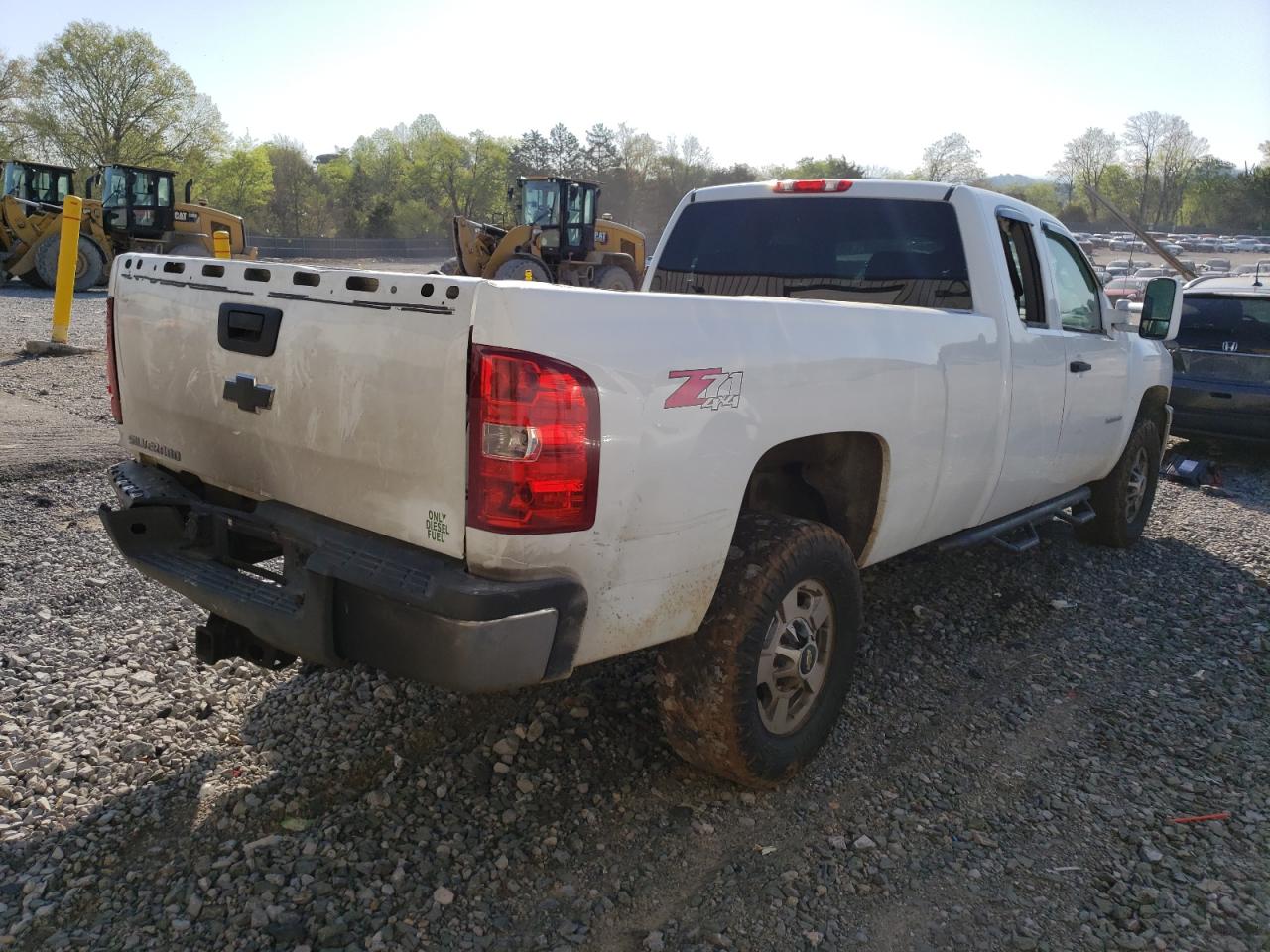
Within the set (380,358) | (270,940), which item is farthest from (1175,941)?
(380,358)

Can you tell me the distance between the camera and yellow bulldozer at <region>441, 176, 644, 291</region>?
19953mm

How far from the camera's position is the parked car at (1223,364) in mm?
8656

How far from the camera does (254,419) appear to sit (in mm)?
2887

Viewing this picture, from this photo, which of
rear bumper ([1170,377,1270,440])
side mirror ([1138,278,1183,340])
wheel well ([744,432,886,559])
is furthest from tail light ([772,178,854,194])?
rear bumper ([1170,377,1270,440])

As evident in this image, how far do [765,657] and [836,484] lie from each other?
0.82 metres

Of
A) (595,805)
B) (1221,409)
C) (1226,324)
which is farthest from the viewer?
(1226,324)

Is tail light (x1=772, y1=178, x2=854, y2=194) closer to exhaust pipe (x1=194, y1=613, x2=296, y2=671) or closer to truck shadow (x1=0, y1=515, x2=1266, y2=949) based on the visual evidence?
truck shadow (x1=0, y1=515, x2=1266, y2=949)

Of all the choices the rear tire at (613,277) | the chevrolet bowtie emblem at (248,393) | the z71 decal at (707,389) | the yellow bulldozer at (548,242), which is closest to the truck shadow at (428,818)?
the chevrolet bowtie emblem at (248,393)

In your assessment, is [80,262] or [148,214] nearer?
[80,262]

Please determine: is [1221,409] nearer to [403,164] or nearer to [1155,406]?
[1155,406]

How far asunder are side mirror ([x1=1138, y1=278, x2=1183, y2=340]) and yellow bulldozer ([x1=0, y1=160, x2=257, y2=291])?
810 inches

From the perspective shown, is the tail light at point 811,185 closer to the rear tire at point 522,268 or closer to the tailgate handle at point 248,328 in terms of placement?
the tailgate handle at point 248,328

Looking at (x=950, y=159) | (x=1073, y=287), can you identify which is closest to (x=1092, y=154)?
(x=950, y=159)

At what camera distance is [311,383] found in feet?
8.85
